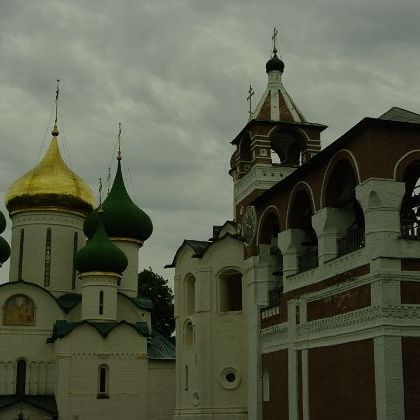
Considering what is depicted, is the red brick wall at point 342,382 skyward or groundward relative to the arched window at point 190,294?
groundward

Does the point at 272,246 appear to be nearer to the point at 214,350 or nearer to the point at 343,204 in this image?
the point at 214,350

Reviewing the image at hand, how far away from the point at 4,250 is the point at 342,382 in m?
16.7

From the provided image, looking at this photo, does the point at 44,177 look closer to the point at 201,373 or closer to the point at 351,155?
the point at 201,373

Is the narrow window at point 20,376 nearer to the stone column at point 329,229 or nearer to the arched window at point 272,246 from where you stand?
the arched window at point 272,246

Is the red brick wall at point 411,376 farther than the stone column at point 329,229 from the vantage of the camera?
No

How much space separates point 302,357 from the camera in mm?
17453

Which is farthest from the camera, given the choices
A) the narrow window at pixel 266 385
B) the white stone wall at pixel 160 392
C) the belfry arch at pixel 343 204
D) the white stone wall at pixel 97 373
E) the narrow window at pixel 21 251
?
the narrow window at pixel 21 251

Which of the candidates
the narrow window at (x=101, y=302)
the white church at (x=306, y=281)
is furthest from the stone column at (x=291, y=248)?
the narrow window at (x=101, y=302)

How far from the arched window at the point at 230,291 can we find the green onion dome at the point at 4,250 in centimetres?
955

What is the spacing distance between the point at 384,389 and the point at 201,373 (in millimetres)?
9146

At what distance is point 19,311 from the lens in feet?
89.7

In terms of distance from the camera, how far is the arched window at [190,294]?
23812 millimetres

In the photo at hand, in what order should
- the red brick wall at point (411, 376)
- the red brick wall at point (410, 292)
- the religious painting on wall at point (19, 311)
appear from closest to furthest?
the red brick wall at point (411, 376)
the red brick wall at point (410, 292)
the religious painting on wall at point (19, 311)

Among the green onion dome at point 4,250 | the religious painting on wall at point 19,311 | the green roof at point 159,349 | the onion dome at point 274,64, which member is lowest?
the green roof at point 159,349
